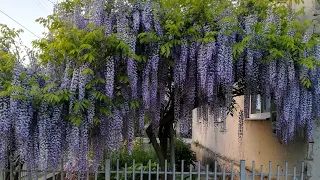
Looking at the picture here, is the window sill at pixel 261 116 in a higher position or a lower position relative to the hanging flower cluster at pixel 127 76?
lower

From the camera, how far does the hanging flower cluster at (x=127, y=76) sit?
373 centimetres

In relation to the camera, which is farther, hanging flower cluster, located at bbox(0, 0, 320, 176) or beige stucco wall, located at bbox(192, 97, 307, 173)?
beige stucco wall, located at bbox(192, 97, 307, 173)

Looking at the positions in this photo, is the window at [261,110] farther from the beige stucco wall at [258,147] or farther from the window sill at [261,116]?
the beige stucco wall at [258,147]

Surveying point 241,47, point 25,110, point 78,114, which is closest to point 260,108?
point 241,47

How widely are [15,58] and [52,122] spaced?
85 cm

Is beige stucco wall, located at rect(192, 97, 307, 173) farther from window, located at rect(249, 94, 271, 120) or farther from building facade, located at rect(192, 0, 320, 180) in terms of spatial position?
window, located at rect(249, 94, 271, 120)

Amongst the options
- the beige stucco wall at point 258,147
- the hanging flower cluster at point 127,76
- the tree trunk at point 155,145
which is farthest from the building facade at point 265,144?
the tree trunk at point 155,145

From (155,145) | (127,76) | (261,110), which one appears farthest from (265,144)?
(127,76)

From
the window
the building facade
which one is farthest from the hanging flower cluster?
the window

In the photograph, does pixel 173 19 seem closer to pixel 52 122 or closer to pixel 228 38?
pixel 228 38

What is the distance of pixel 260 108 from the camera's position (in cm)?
692

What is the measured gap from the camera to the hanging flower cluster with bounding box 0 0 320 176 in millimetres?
3734

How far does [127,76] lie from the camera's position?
3967 mm

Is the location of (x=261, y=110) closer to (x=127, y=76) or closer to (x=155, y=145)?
(x=155, y=145)
